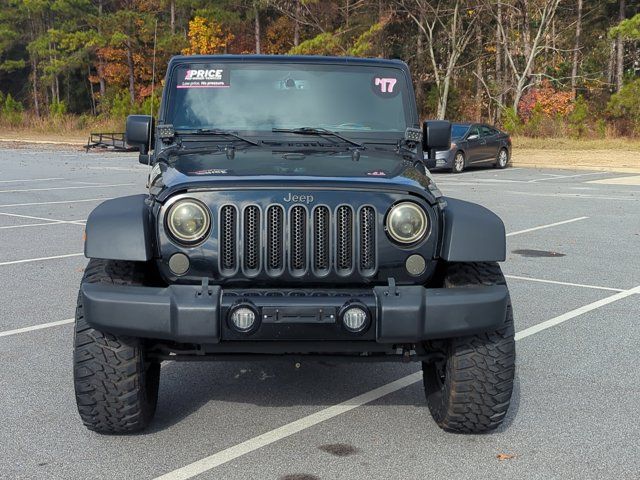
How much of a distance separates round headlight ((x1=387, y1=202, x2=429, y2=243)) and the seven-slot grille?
93mm

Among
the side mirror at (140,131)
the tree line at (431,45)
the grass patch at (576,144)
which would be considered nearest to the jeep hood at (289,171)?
the side mirror at (140,131)

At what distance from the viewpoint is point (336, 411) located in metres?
4.83

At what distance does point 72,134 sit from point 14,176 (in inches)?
1156

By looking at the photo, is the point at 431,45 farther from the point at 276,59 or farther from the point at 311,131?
the point at 311,131

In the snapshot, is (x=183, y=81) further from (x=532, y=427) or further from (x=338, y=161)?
(x=532, y=427)

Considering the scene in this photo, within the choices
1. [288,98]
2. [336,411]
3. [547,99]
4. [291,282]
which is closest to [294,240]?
[291,282]

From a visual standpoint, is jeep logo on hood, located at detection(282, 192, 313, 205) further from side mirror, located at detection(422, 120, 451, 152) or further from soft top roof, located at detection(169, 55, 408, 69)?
soft top roof, located at detection(169, 55, 408, 69)

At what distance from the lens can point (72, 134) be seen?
5150cm

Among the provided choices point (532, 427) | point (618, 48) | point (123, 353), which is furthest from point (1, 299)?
point (618, 48)

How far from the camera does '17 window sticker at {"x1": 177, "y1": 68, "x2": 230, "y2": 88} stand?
18.7 feet

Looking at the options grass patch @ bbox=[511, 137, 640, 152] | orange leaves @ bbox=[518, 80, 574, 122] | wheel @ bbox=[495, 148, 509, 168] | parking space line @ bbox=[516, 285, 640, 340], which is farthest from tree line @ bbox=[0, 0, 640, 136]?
parking space line @ bbox=[516, 285, 640, 340]

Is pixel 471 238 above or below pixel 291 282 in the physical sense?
above

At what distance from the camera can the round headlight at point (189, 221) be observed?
13.4ft

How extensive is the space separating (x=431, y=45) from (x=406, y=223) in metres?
41.3
